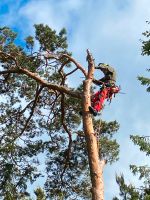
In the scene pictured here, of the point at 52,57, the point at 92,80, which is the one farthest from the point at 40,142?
the point at 92,80

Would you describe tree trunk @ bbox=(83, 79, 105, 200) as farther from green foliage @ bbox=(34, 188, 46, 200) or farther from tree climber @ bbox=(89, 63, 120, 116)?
green foliage @ bbox=(34, 188, 46, 200)

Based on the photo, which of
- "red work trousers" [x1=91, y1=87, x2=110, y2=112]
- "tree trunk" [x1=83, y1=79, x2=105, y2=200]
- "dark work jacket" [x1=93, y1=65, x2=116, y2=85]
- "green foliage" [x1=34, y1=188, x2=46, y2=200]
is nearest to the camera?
"tree trunk" [x1=83, y1=79, x2=105, y2=200]

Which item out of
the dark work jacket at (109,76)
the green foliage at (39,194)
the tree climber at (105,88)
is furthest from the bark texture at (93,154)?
the green foliage at (39,194)

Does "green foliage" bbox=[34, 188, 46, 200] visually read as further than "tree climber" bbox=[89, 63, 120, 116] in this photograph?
Yes

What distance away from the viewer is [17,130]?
12281 millimetres

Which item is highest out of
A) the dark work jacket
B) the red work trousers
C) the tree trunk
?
the dark work jacket

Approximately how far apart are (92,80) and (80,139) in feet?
11.3

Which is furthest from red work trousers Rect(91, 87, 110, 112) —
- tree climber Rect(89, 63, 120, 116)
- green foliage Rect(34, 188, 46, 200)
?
green foliage Rect(34, 188, 46, 200)

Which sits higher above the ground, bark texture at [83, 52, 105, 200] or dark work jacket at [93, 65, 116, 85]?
dark work jacket at [93, 65, 116, 85]

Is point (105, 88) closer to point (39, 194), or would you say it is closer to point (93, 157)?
→ point (93, 157)

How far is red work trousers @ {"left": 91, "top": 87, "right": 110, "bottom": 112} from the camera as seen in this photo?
9.07 metres

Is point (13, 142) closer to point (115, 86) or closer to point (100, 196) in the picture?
point (115, 86)

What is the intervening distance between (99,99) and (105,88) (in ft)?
1.23

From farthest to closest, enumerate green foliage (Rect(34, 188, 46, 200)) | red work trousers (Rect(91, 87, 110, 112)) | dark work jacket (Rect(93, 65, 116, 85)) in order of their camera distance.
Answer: green foliage (Rect(34, 188, 46, 200)), dark work jacket (Rect(93, 65, 116, 85)), red work trousers (Rect(91, 87, 110, 112))
